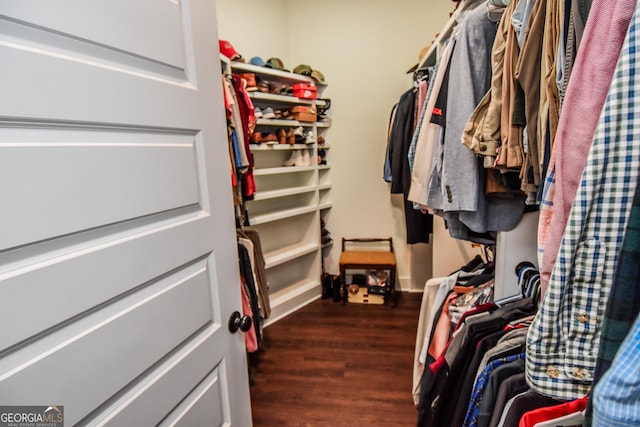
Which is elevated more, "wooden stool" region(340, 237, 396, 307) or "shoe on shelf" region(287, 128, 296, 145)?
"shoe on shelf" region(287, 128, 296, 145)

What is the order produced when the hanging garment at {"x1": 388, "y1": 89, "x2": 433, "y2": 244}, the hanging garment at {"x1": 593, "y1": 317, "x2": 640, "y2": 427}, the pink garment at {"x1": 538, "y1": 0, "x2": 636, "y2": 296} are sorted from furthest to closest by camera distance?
the hanging garment at {"x1": 388, "y1": 89, "x2": 433, "y2": 244} → the pink garment at {"x1": 538, "y1": 0, "x2": 636, "y2": 296} → the hanging garment at {"x1": 593, "y1": 317, "x2": 640, "y2": 427}

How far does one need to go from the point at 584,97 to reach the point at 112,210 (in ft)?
2.77

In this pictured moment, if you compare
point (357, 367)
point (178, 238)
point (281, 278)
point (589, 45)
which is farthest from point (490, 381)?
point (281, 278)

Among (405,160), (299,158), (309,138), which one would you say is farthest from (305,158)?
(405,160)

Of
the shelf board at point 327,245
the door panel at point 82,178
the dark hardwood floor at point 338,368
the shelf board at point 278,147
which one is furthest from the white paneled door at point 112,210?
the shelf board at point 327,245

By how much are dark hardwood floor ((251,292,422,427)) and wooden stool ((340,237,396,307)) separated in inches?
6.8

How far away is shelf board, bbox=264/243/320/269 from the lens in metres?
2.66

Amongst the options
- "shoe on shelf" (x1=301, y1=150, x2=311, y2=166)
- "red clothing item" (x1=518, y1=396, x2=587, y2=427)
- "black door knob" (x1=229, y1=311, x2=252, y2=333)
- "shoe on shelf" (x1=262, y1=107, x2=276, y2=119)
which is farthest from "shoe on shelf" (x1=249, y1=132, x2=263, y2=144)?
"red clothing item" (x1=518, y1=396, x2=587, y2=427)

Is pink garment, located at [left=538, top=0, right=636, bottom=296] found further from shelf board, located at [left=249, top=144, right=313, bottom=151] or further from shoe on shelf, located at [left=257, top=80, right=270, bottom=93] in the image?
shoe on shelf, located at [left=257, top=80, right=270, bottom=93]

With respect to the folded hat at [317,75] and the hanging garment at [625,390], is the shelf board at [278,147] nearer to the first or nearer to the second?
the folded hat at [317,75]

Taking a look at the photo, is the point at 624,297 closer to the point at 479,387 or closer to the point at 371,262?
the point at 479,387

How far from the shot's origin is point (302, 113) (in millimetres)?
2711

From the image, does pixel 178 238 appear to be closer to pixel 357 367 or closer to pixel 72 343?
pixel 72 343

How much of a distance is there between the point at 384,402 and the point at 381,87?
2.53 m
